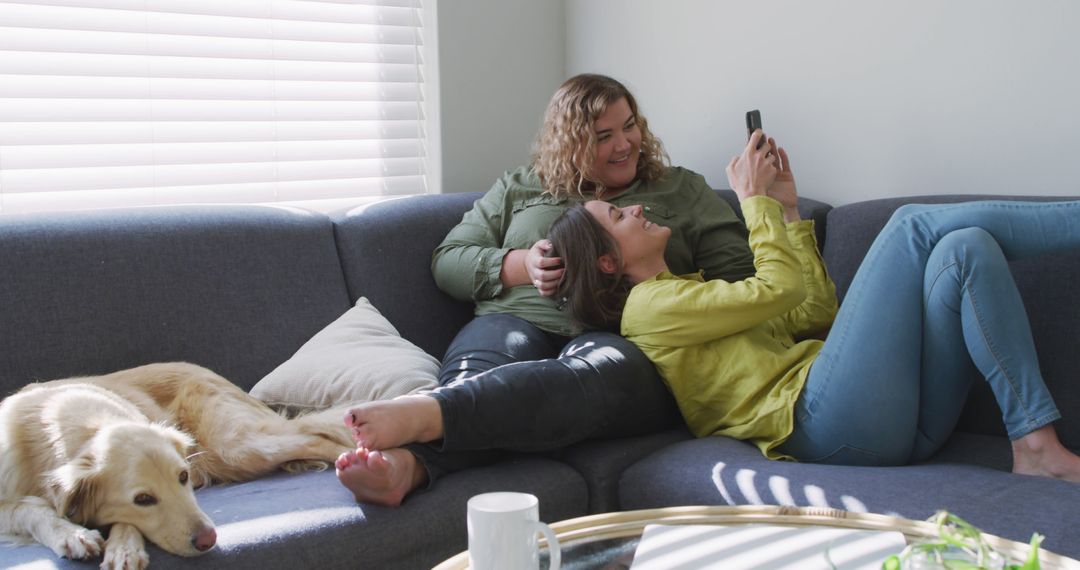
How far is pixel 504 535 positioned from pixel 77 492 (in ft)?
2.68

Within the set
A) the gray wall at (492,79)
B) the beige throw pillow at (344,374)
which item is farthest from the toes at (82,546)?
the gray wall at (492,79)

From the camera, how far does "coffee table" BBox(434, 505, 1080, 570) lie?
44.4 inches

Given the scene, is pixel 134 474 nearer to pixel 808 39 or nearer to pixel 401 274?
pixel 401 274

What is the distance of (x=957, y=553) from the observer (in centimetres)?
88

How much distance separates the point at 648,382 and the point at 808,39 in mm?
1123

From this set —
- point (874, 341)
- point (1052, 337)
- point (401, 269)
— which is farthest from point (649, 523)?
point (401, 269)

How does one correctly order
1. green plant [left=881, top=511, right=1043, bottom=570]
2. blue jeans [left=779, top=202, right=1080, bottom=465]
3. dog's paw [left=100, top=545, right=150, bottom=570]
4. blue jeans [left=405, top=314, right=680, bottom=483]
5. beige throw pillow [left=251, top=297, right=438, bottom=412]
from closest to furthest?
1. green plant [left=881, top=511, right=1043, bottom=570]
2. dog's paw [left=100, top=545, right=150, bottom=570]
3. blue jeans [left=779, top=202, right=1080, bottom=465]
4. blue jeans [left=405, top=314, right=680, bottom=483]
5. beige throw pillow [left=251, top=297, right=438, bottom=412]

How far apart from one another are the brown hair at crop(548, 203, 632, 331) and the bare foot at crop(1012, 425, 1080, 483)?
84cm

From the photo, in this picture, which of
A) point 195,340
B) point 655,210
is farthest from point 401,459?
point 655,210

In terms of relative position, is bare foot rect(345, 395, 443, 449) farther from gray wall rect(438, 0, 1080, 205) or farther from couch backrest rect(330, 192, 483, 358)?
gray wall rect(438, 0, 1080, 205)

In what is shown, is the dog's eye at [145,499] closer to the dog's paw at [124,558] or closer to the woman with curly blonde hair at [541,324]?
the dog's paw at [124,558]

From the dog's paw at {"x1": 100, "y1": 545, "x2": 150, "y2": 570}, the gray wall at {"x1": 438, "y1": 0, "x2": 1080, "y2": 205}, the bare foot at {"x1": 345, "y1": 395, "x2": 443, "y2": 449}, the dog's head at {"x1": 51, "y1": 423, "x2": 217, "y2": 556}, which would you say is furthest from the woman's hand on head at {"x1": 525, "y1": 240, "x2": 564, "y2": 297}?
the dog's paw at {"x1": 100, "y1": 545, "x2": 150, "y2": 570}

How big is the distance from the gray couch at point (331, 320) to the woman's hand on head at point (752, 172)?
0.26 meters

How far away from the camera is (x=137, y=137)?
2.59 m
